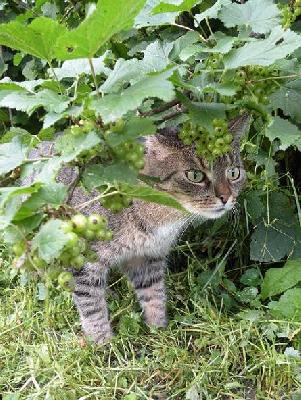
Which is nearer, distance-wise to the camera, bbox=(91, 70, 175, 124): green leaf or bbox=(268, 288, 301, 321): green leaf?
bbox=(91, 70, 175, 124): green leaf

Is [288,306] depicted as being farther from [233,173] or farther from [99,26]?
[99,26]

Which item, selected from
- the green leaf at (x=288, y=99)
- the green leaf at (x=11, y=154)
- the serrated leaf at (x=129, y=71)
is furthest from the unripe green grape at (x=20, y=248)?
the green leaf at (x=288, y=99)

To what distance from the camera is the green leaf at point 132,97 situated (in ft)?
3.54

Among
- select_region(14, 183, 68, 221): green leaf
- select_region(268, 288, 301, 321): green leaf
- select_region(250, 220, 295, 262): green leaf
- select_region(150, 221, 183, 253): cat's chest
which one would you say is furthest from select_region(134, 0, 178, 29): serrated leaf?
select_region(250, 220, 295, 262): green leaf

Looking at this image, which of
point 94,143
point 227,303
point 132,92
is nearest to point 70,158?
point 94,143

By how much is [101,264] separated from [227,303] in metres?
0.66

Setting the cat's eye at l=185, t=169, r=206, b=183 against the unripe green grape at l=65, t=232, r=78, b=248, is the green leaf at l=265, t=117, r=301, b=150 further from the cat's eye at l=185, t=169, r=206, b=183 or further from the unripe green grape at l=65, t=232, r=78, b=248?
the cat's eye at l=185, t=169, r=206, b=183

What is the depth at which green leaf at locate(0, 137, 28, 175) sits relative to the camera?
1.26 meters

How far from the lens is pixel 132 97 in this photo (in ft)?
3.63

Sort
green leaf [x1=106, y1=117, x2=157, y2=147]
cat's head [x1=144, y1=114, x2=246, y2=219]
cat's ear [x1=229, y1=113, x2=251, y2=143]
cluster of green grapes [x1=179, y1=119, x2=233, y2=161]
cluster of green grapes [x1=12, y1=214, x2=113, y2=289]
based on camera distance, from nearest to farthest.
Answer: cluster of green grapes [x1=12, y1=214, x2=113, y2=289]
green leaf [x1=106, y1=117, x2=157, y2=147]
cluster of green grapes [x1=179, y1=119, x2=233, y2=161]
cat's ear [x1=229, y1=113, x2=251, y2=143]
cat's head [x1=144, y1=114, x2=246, y2=219]

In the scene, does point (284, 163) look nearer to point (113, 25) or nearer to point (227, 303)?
point (227, 303)

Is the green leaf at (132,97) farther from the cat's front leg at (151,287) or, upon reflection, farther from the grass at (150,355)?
the cat's front leg at (151,287)

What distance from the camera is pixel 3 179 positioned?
147cm

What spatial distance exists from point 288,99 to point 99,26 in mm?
922
